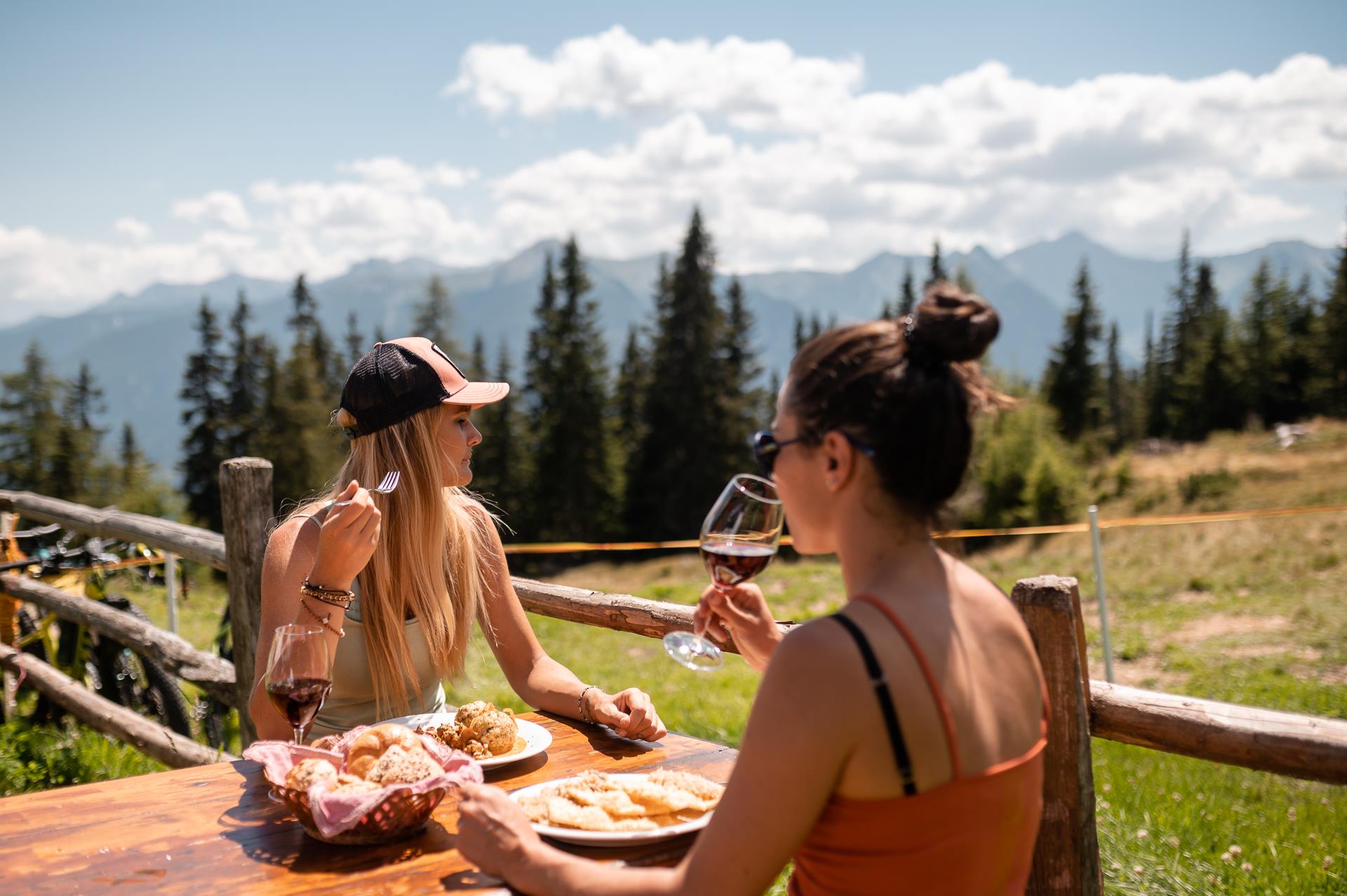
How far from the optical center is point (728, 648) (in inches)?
120

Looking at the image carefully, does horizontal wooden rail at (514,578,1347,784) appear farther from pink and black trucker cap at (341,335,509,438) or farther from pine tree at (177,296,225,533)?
pine tree at (177,296,225,533)

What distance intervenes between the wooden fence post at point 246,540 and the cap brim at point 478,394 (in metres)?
1.78

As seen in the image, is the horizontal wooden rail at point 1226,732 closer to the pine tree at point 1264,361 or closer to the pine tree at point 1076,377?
the pine tree at point 1076,377

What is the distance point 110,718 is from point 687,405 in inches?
1329

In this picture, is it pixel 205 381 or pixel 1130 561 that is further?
pixel 205 381

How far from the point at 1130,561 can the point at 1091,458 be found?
89.4 ft

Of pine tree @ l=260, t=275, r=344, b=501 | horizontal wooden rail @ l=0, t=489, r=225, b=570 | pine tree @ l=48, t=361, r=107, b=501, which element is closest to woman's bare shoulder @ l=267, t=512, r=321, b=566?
horizontal wooden rail @ l=0, t=489, r=225, b=570

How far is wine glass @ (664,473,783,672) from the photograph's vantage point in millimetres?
2025

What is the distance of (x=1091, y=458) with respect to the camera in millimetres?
44844

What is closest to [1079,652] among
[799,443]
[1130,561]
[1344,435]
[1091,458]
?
[799,443]

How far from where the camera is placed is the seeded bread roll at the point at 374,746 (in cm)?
188

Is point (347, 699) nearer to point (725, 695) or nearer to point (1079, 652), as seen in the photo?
point (1079, 652)

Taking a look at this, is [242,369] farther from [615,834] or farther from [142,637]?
[615,834]

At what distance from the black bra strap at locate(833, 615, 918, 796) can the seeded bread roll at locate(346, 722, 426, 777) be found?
0.94 m
